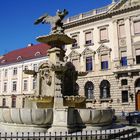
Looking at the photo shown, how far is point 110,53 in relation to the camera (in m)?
37.6

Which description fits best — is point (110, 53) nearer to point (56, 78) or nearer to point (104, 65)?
point (104, 65)

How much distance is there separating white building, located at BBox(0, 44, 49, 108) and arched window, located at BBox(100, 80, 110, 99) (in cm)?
1614

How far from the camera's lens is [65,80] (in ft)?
47.4

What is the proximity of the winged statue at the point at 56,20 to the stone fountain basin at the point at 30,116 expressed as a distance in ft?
18.3

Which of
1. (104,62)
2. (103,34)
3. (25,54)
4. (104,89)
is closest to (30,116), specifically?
(104,89)

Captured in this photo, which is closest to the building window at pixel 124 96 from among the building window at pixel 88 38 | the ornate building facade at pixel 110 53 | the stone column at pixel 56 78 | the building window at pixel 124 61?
the ornate building facade at pixel 110 53

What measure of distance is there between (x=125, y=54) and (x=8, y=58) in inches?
1286

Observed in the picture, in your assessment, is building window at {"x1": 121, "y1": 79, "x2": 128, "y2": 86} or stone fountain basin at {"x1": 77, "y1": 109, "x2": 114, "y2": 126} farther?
building window at {"x1": 121, "y1": 79, "x2": 128, "y2": 86}

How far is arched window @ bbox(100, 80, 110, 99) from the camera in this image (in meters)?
37.1

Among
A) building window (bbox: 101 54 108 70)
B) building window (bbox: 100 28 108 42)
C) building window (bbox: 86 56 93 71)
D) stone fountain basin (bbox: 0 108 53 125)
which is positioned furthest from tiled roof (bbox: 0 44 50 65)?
stone fountain basin (bbox: 0 108 53 125)

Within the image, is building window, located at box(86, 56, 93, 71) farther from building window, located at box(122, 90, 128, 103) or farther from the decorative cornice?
building window, located at box(122, 90, 128, 103)

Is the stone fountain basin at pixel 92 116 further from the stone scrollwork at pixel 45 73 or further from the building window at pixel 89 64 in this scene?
the building window at pixel 89 64

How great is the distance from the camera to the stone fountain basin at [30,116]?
11.1 metres

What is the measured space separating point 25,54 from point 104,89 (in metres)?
24.5
